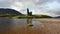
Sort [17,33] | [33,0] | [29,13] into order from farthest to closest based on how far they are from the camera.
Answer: [33,0], [29,13], [17,33]

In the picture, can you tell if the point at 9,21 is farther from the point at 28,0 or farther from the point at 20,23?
the point at 28,0

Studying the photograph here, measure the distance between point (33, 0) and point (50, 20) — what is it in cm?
21

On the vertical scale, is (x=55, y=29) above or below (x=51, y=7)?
below

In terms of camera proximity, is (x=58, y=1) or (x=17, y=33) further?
(x=58, y=1)

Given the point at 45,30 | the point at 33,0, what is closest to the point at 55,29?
the point at 45,30

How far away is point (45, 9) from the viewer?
128 centimetres

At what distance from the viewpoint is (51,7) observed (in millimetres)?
1279

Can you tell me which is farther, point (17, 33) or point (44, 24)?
point (44, 24)

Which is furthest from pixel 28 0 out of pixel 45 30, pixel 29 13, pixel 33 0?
pixel 45 30

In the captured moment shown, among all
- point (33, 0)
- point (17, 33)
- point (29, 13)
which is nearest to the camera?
point (17, 33)

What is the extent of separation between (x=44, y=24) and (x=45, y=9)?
0.13 metres

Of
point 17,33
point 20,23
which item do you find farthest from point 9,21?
point 17,33

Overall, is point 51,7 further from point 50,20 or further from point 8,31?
point 8,31

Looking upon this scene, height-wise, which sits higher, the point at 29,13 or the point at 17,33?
the point at 29,13
